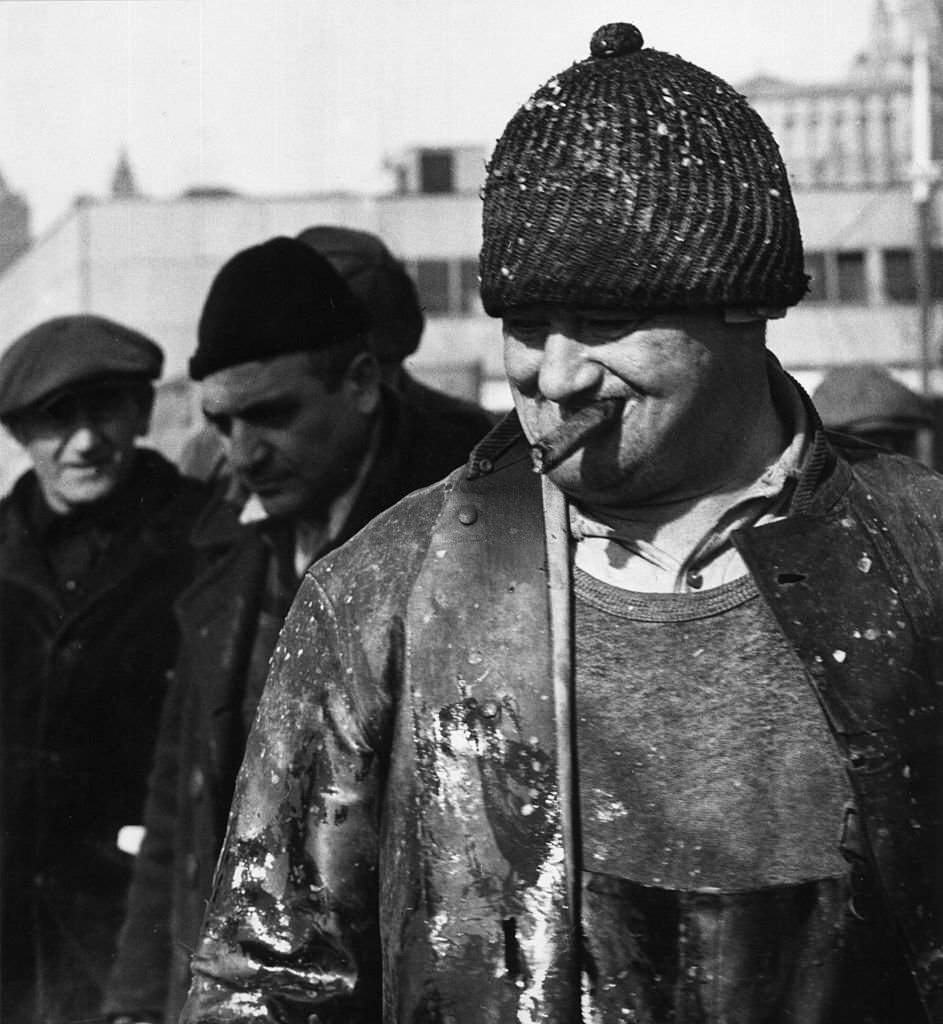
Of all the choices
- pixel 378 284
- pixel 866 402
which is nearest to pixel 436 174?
pixel 866 402

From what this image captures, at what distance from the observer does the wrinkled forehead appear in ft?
16.6

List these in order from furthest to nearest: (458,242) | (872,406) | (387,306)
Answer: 1. (458,242)
2. (872,406)
3. (387,306)

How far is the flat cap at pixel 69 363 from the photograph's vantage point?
629 cm

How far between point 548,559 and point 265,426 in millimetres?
2201

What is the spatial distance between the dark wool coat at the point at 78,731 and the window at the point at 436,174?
3355cm

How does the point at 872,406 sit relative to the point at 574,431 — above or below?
below

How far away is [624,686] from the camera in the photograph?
2.87m

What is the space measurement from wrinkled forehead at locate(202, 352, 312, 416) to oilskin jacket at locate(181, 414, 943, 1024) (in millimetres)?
2026

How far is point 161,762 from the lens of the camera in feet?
17.5

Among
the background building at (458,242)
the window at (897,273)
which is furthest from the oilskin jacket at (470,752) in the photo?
the window at (897,273)

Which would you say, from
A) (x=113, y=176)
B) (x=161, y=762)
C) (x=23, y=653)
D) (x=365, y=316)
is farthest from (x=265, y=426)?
(x=113, y=176)

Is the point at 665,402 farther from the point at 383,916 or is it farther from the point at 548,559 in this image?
the point at 383,916

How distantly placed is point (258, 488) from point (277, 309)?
16.2 inches

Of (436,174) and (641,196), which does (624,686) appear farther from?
(436,174)
